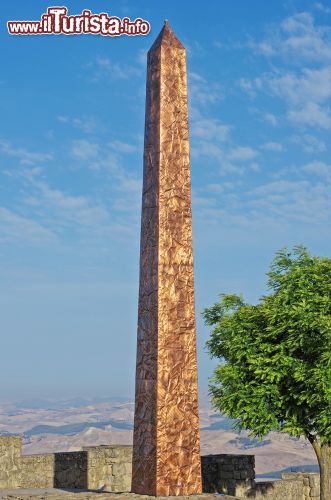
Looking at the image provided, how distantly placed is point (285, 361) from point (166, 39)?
1044 centimetres

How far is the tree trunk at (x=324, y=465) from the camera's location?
23516 mm

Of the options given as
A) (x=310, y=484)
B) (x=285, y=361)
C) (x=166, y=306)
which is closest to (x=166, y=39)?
(x=166, y=306)

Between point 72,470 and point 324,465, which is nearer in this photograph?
point 72,470

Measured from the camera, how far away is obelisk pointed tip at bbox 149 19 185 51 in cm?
1596

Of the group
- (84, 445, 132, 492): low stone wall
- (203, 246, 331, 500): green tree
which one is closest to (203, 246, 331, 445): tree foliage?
(203, 246, 331, 500): green tree

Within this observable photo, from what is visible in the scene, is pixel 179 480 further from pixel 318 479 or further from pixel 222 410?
pixel 318 479

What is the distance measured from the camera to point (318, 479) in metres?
26.0

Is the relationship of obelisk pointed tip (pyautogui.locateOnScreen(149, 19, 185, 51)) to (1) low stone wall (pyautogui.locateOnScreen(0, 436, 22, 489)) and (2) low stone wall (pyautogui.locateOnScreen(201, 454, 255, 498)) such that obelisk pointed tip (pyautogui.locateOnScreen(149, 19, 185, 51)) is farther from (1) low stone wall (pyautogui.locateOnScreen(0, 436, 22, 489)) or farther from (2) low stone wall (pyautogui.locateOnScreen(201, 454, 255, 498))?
(2) low stone wall (pyautogui.locateOnScreen(201, 454, 255, 498))

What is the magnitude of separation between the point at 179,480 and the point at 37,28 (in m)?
10.2

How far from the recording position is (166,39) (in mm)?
16000

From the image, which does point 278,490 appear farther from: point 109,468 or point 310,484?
point 109,468

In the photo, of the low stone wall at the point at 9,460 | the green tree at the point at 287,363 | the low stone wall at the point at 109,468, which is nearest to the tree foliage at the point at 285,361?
the green tree at the point at 287,363

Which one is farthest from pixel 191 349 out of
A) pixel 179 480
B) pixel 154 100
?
pixel 154 100

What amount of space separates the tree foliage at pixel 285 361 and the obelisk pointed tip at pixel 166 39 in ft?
30.8
